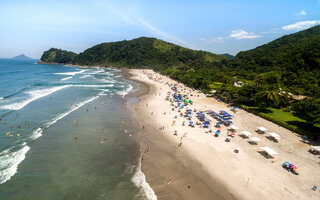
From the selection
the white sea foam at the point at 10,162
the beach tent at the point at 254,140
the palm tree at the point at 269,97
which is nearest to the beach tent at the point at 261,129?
the beach tent at the point at 254,140

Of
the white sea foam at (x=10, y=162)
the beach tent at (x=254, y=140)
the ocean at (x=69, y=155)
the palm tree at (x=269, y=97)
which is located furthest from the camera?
the palm tree at (x=269, y=97)

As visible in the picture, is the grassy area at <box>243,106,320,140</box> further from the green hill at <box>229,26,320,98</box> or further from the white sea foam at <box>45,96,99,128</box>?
the white sea foam at <box>45,96,99,128</box>

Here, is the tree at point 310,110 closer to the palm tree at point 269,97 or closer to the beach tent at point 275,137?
the beach tent at point 275,137

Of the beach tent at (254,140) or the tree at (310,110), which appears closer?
the beach tent at (254,140)

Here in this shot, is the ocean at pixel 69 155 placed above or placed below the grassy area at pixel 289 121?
below

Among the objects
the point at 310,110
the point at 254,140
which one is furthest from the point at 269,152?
the point at 310,110

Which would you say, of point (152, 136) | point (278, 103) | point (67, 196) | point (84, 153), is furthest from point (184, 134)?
point (278, 103)

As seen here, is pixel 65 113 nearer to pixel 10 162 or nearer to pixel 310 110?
pixel 10 162
